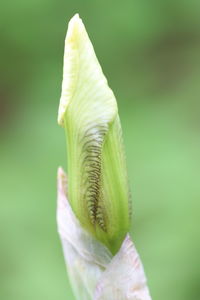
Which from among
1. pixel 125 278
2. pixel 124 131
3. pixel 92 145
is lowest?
pixel 125 278

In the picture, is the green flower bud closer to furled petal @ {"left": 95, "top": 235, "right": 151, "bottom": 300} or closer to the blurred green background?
furled petal @ {"left": 95, "top": 235, "right": 151, "bottom": 300}

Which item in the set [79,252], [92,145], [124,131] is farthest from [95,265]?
[124,131]

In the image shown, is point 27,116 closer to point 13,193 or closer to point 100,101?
point 13,193

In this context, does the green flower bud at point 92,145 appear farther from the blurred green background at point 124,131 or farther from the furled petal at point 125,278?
the blurred green background at point 124,131

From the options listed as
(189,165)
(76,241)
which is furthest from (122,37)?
(76,241)

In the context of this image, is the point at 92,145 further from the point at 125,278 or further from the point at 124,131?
the point at 124,131
